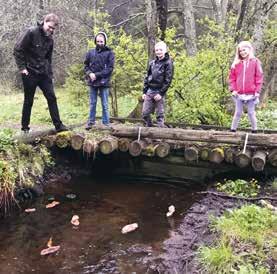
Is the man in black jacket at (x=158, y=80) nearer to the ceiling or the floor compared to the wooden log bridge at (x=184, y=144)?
nearer to the ceiling

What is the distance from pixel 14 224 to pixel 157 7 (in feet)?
21.7

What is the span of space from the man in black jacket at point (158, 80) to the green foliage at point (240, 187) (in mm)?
1883

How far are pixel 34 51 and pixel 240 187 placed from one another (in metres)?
4.40

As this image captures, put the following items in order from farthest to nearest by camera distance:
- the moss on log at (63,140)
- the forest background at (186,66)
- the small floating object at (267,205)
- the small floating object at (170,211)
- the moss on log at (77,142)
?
the forest background at (186,66), the moss on log at (63,140), the moss on log at (77,142), the small floating object at (170,211), the small floating object at (267,205)

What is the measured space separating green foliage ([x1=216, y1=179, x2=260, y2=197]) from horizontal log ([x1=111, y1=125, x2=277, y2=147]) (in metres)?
0.72

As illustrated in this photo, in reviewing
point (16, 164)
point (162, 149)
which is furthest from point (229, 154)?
point (16, 164)

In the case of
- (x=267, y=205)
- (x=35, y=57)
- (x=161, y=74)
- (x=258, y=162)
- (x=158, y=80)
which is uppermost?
(x=35, y=57)

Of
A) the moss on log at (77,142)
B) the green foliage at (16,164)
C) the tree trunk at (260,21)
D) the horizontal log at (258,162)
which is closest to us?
the green foliage at (16,164)

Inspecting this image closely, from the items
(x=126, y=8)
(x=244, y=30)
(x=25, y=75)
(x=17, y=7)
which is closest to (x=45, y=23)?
(x=25, y=75)

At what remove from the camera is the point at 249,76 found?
317 inches

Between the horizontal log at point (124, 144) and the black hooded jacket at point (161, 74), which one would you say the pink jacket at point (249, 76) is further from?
the horizontal log at point (124, 144)

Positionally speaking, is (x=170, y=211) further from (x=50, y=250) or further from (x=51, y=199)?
(x=50, y=250)

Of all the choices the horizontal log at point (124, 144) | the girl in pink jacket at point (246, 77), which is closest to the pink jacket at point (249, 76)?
the girl in pink jacket at point (246, 77)

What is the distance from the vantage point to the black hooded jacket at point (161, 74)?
8539mm
